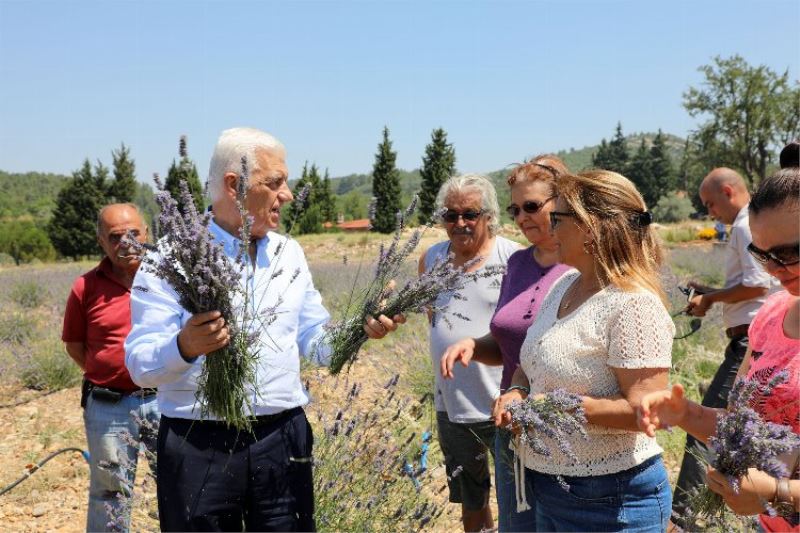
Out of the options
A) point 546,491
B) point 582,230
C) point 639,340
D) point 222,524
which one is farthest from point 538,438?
point 222,524

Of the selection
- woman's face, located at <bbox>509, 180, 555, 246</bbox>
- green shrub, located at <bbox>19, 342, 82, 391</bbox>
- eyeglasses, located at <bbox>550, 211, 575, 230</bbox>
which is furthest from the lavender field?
eyeglasses, located at <bbox>550, 211, 575, 230</bbox>

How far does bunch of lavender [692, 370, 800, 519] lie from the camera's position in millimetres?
1533

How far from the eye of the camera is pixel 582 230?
7.69ft

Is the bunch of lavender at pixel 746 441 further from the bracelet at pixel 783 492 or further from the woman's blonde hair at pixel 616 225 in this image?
the woman's blonde hair at pixel 616 225

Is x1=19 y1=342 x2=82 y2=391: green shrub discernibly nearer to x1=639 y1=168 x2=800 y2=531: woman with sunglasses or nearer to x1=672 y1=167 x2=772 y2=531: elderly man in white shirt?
x1=672 y1=167 x2=772 y2=531: elderly man in white shirt

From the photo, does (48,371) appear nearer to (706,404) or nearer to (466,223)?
(466,223)

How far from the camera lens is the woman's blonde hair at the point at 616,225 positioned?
7.57ft

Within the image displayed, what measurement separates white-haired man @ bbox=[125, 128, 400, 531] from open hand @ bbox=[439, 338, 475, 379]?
22.4 inches

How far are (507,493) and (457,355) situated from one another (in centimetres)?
59

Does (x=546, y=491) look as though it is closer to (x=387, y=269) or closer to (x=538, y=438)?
(x=538, y=438)

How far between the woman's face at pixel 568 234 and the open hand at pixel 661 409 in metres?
0.62

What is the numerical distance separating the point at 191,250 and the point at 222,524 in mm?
965

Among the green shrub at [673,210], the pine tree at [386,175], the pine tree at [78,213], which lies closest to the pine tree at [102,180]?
the pine tree at [78,213]

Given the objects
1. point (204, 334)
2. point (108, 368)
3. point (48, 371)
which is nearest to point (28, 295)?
point (48, 371)
